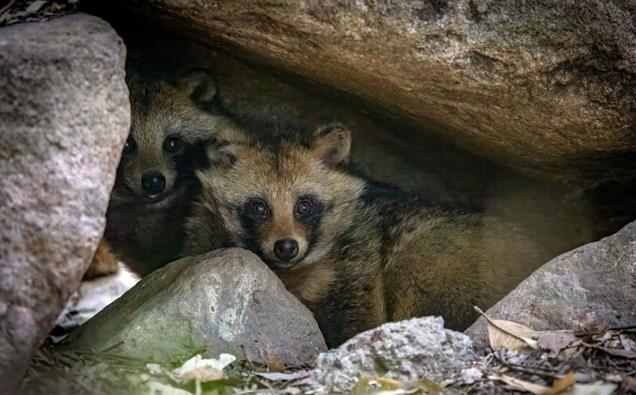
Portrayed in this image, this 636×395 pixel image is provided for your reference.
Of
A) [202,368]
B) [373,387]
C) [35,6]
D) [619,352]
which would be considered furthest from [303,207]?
[619,352]

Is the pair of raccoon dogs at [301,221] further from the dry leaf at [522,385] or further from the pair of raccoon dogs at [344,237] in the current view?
the dry leaf at [522,385]

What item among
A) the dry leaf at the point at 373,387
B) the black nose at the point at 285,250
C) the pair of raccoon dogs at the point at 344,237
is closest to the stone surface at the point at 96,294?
the pair of raccoon dogs at the point at 344,237

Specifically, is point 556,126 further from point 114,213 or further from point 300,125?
point 114,213

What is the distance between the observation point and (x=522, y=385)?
361cm

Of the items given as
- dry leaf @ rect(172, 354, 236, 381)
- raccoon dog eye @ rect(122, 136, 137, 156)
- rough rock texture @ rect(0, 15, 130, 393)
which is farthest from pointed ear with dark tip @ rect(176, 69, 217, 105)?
dry leaf @ rect(172, 354, 236, 381)

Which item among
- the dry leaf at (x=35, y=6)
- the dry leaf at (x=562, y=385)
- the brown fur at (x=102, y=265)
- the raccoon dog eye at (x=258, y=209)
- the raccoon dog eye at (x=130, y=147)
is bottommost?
the brown fur at (x=102, y=265)

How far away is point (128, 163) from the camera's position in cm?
584

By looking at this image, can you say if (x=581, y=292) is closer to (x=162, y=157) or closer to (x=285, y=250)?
(x=285, y=250)

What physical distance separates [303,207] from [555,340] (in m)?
2.27

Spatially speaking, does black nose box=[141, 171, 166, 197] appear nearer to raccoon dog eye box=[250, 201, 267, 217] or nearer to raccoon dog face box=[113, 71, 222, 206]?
raccoon dog face box=[113, 71, 222, 206]

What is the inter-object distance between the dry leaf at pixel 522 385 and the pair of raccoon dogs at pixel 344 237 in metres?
1.54

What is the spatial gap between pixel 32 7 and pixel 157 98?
5.07 feet

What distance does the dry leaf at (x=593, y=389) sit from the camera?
11.3 ft

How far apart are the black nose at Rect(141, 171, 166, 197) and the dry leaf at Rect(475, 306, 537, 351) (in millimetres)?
2423
